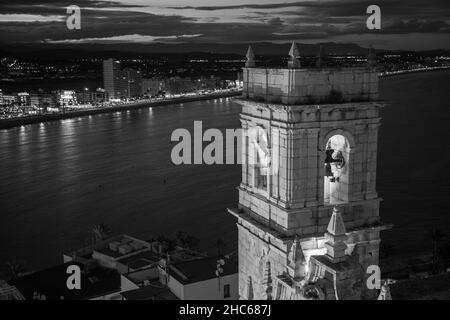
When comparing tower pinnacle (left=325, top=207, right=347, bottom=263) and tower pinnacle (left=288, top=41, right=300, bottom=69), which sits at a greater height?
tower pinnacle (left=288, top=41, right=300, bottom=69)

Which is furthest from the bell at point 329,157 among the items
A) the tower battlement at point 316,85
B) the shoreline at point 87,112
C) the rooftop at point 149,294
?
the shoreline at point 87,112

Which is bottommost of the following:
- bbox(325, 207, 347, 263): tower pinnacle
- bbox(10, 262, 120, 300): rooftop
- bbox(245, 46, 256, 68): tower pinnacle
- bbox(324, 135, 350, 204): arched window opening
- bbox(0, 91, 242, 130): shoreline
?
bbox(0, 91, 242, 130): shoreline

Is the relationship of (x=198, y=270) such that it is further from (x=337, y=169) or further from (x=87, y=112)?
(x=87, y=112)

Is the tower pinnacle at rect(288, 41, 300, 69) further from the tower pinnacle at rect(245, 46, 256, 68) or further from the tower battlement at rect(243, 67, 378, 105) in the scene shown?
the tower pinnacle at rect(245, 46, 256, 68)

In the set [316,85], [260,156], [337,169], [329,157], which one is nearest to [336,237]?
[337,169]

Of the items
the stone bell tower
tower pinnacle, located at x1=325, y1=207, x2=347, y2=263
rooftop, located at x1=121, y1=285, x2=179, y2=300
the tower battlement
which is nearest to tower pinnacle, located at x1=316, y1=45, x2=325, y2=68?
the stone bell tower
